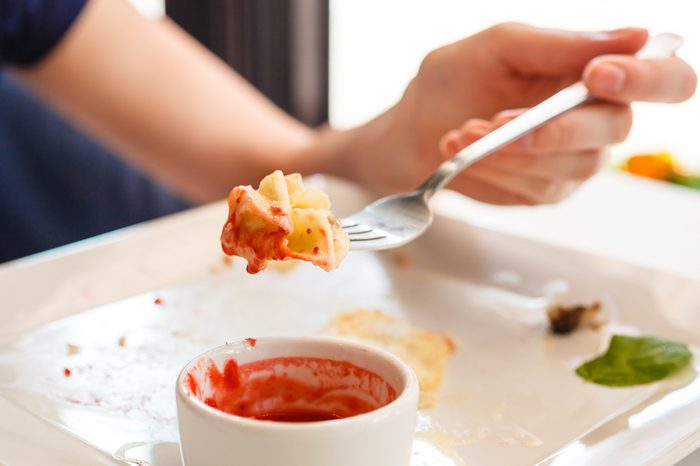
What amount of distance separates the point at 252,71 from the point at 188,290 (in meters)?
2.30

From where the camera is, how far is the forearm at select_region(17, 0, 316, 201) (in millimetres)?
2043

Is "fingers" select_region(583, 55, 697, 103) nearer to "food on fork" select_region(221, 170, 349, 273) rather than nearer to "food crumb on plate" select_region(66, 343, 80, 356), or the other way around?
"food on fork" select_region(221, 170, 349, 273)

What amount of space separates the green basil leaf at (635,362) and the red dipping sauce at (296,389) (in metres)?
0.37

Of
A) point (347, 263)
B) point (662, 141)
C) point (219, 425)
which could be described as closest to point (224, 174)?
point (347, 263)

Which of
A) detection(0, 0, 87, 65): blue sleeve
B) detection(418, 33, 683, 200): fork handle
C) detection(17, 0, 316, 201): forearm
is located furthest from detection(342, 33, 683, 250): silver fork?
detection(0, 0, 87, 65): blue sleeve

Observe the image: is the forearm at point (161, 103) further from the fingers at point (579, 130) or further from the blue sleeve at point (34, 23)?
the fingers at point (579, 130)

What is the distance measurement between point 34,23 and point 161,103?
1.04ft

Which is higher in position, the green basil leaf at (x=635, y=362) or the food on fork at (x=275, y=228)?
the food on fork at (x=275, y=228)

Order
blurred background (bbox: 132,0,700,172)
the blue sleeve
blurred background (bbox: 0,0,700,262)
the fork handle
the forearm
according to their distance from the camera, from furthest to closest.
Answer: blurred background (bbox: 132,0,700,172)
blurred background (bbox: 0,0,700,262)
the forearm
the blue sleeve
the fork handle

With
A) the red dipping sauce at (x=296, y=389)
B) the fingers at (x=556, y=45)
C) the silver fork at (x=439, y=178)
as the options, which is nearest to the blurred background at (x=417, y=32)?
the fingers at (x=556, y=45)

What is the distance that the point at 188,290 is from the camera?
54.5 inches

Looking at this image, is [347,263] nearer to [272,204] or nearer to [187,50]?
[272,204]

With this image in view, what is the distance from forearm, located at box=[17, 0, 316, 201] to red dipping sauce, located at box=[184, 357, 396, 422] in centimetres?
114

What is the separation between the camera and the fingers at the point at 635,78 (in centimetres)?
126
